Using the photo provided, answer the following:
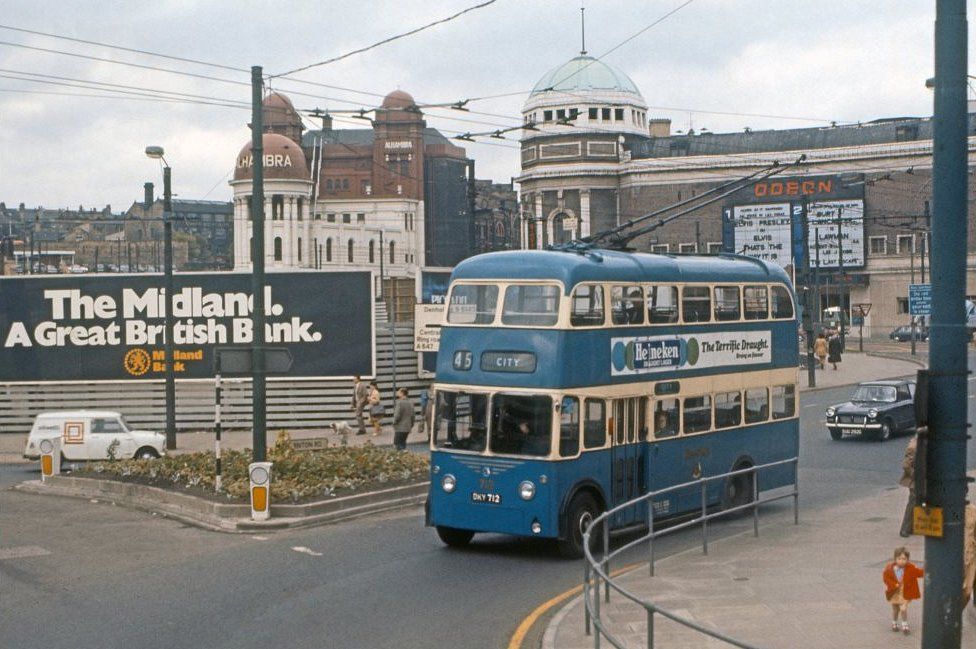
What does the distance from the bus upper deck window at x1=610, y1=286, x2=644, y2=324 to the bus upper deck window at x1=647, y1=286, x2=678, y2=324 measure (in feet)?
0.84

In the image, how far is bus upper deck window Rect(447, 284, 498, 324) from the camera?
1714 cm

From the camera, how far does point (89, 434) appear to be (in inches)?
1225

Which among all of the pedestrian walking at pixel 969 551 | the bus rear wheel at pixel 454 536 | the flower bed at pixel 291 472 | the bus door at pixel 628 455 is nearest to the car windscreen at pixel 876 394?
the flower bed at pixel 291 472

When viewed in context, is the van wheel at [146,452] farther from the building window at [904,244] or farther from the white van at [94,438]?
the building window at [904,244]

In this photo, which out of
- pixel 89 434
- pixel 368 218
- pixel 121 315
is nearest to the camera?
pixel 89 434

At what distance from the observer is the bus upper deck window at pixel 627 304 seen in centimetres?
1762

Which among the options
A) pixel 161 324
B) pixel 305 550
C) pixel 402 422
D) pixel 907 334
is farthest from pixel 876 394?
pixel 907 334

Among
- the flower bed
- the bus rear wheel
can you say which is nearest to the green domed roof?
the flower bed

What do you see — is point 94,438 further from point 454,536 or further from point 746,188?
point 746,188

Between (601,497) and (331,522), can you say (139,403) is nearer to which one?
(331,522)

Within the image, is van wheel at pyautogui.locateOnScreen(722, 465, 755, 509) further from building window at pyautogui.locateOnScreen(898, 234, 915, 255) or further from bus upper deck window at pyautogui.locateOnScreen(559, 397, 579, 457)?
building window at pyautogui.locateOnScreen(898, 234, 915, 255)

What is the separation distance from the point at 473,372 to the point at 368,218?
437ft

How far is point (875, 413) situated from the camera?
33469mm

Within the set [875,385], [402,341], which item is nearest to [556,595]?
[875,385]
